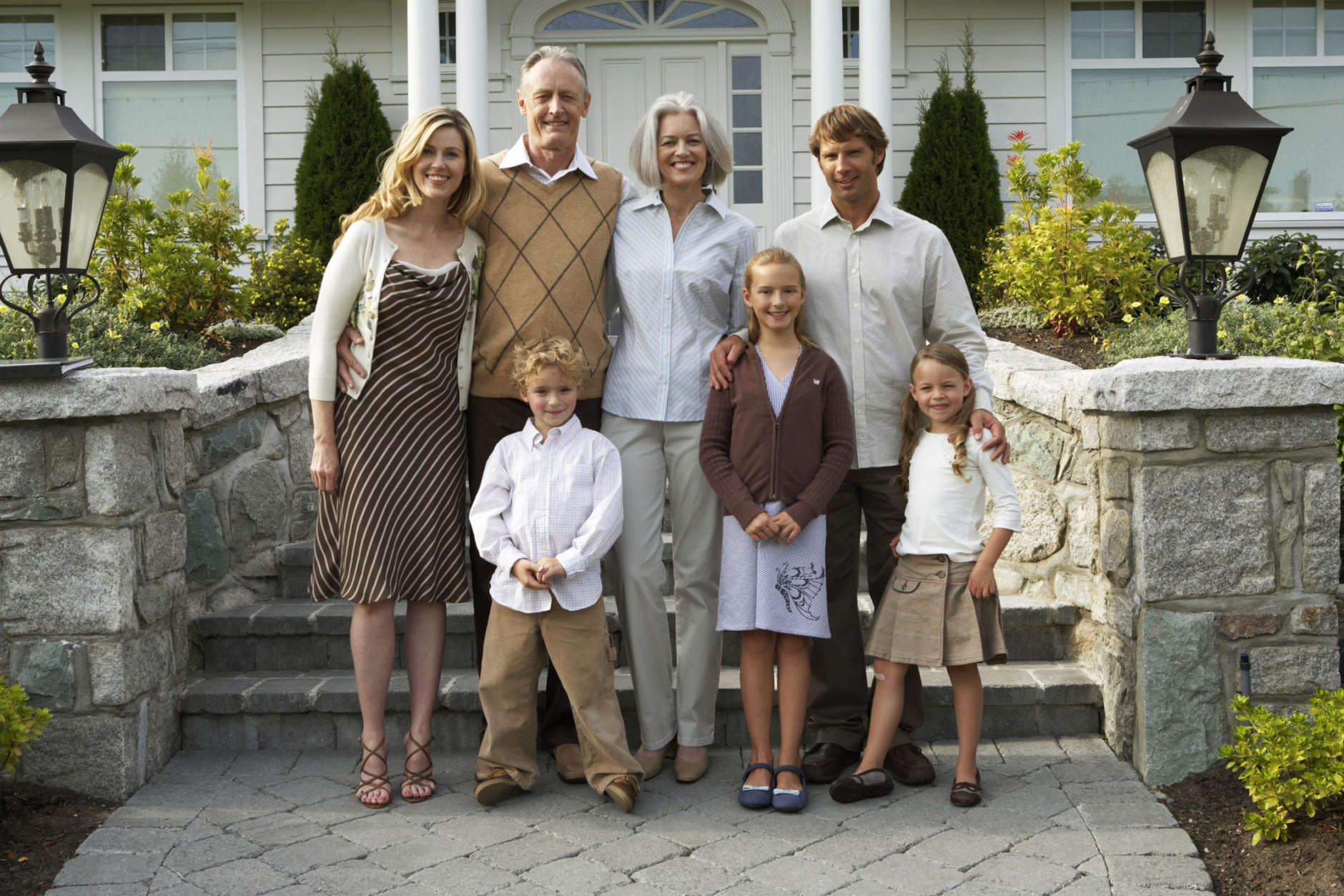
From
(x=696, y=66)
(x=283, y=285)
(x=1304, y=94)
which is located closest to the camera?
(x=283, y=285)

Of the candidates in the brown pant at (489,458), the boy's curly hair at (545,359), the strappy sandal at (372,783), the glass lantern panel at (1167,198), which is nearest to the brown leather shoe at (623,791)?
the brown pant at (489,458)

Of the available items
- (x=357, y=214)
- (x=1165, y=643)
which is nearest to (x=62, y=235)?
(x=357, y=214)

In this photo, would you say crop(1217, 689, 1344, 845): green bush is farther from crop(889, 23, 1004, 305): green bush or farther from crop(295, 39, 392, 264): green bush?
crop(295, 39, 392, 264): green bush

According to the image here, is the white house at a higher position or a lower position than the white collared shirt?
higher

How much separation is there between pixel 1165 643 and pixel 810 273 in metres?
1.36

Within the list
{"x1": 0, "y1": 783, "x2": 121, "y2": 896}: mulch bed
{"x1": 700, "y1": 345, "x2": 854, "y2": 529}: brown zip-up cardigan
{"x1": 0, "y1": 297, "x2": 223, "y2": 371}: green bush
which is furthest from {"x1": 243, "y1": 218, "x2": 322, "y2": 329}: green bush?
{"x1": 700, "y1": 345, "x2": 854, "y2": 529}: brown zip-up cardigan

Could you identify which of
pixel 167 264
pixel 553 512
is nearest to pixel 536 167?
pixel 553 512

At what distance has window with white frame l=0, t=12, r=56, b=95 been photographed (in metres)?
8.57

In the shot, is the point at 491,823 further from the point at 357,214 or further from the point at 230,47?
the point at 230,47

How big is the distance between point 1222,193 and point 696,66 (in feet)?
18.5

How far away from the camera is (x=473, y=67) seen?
711 centimetres

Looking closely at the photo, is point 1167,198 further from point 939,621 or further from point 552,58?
point 552,58

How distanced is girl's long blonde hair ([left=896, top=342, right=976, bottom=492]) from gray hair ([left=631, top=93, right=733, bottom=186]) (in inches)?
27.8

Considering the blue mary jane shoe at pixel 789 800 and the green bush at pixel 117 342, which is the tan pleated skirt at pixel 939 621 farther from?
the green bush at pixel 117 342
